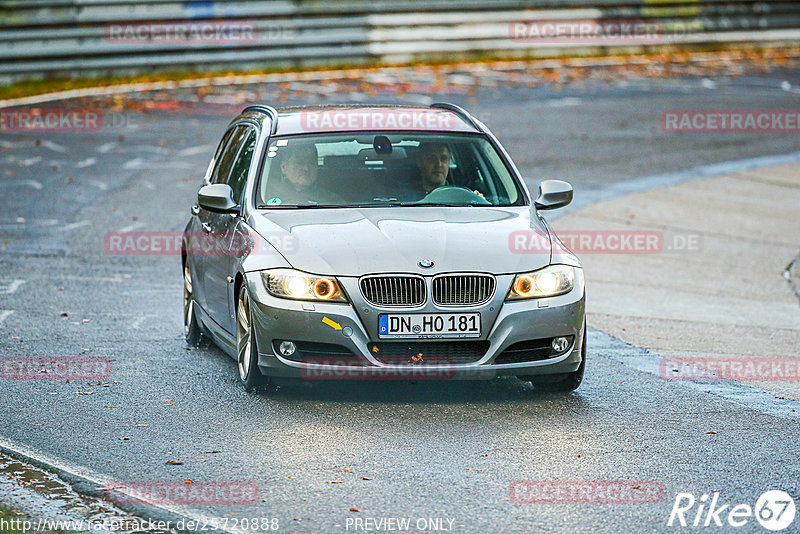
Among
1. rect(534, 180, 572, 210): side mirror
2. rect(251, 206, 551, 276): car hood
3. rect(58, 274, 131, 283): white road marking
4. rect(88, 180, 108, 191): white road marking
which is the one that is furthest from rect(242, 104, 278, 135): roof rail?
rect(88, 180, 108, 191): white road marking

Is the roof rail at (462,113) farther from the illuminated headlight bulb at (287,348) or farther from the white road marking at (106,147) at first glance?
the white road marking at (106,147)

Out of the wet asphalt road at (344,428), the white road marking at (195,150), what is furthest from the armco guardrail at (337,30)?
the wet asphalt road at (344,428)

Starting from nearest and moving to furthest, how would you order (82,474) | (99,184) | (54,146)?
(82,474) → (99,184) → (54,146)

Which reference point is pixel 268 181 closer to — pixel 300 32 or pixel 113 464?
pixel 113 464

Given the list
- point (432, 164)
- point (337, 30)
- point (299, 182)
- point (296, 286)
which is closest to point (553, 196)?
point (432, 164)

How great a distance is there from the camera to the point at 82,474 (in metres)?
6.67

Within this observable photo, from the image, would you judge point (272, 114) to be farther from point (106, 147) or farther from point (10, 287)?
point (106, 147)

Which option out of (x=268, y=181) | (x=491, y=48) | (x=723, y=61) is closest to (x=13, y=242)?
(x=268, y=181)

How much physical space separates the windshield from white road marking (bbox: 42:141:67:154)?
11008 millimetres

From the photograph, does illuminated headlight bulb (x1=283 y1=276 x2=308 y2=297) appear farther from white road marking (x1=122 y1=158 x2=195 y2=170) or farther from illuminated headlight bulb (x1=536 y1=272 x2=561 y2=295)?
white road marking (x1=122 y1=158 x2=195 y2=170)

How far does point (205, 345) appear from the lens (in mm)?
10023

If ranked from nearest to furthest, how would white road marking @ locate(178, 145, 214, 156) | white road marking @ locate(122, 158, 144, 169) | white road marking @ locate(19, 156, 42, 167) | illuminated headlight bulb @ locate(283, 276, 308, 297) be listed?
illuminated headlight bulb @ locate(283, 276, 308, 297)
white road marking @ locate(19, 156, 42, 167)
white road marking @ locate(122, 158, 144, 169)
white road marking @ locate(178, 145, 214, 156)

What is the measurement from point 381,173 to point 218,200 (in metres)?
1.05

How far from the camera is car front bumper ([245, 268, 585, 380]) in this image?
7840 millimetres
